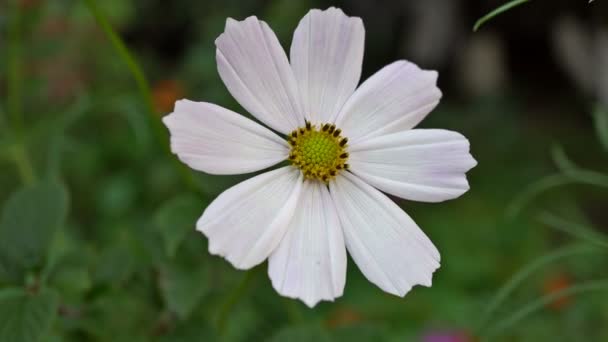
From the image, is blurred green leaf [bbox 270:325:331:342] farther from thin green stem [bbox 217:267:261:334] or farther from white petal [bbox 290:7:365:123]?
white petal [bbox 290:7:365:123]

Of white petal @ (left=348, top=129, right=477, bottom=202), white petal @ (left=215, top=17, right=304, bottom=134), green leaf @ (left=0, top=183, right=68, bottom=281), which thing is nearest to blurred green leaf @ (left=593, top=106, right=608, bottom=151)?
white petal @ (left=348, top=129, right=477, bottom=202)

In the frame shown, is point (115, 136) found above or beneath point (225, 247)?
beneath

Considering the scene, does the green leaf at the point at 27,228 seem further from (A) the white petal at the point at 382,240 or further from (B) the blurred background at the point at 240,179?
(A) the white petal at the point at 382,240

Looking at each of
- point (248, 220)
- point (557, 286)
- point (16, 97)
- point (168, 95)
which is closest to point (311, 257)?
point (248, 220)

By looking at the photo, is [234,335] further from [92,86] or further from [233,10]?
[233,10]

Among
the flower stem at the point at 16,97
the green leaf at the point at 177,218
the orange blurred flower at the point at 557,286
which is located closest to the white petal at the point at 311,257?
the green leaf at the point at 177,218

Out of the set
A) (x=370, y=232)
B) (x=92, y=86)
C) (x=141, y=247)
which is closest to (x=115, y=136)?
(x=92, y=86)

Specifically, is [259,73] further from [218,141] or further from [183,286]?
[183,286]
